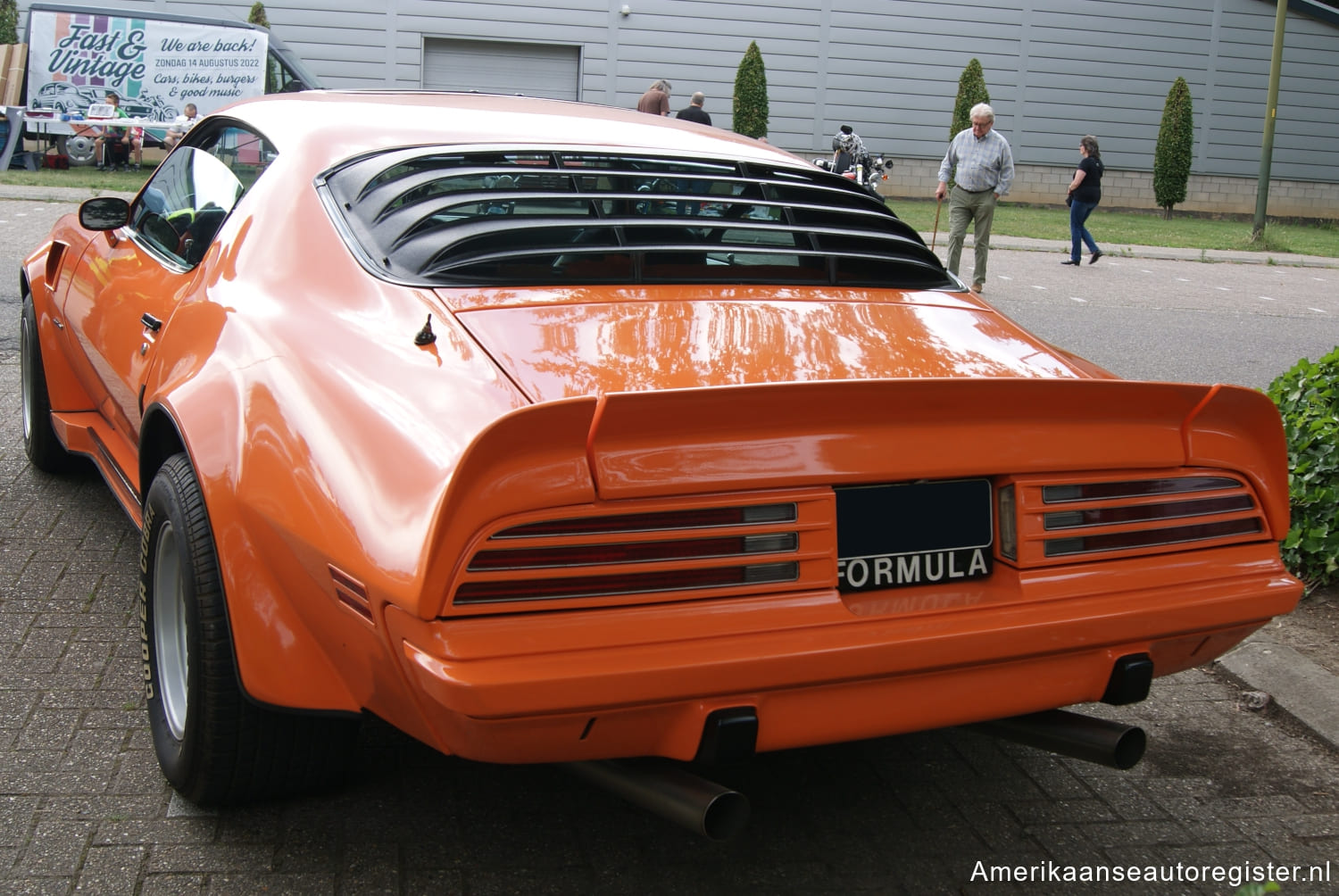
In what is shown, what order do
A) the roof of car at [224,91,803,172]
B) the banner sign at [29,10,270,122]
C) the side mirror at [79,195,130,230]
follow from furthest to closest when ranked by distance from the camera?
the banner sign at [29,10,270,122]
the side mirror at [79,195,130,230]
the roof of car at [224,91,803,172]

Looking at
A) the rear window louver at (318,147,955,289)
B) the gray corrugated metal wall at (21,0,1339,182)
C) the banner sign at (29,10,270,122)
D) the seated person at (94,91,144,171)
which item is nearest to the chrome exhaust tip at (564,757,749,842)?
the rear window louver at (318,147,955,289)

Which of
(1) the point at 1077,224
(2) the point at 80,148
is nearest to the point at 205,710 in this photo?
(1) the point at 1077,224

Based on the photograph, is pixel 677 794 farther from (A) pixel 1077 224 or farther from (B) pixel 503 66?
(B) pixel 503 66

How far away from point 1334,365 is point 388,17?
25395 millimetres

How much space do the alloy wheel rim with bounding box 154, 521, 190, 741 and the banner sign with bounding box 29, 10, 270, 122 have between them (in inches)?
765

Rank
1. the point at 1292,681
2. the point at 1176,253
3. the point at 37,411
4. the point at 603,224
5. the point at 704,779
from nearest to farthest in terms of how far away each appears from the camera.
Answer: the point at 704,779
the point at 603,224
the point at 1292,681
the point at 37,411
the point at 1176,253

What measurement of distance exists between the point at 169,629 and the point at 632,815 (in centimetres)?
113

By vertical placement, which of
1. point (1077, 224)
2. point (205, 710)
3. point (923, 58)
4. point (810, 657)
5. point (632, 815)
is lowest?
point (632, 815)

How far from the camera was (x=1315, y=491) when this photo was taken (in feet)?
14.6

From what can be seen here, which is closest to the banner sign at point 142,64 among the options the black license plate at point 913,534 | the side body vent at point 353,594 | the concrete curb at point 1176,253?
the concrete curb at point 1176,253

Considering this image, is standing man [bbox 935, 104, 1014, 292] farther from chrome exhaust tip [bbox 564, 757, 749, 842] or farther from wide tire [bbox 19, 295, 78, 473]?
chrome exhaust tip [bbox 564, 757, 749, 842]

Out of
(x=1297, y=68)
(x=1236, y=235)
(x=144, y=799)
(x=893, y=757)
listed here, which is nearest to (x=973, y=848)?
(x=893, y=757)

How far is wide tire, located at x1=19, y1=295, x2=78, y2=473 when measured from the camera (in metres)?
4.68

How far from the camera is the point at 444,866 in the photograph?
2.52 metres
